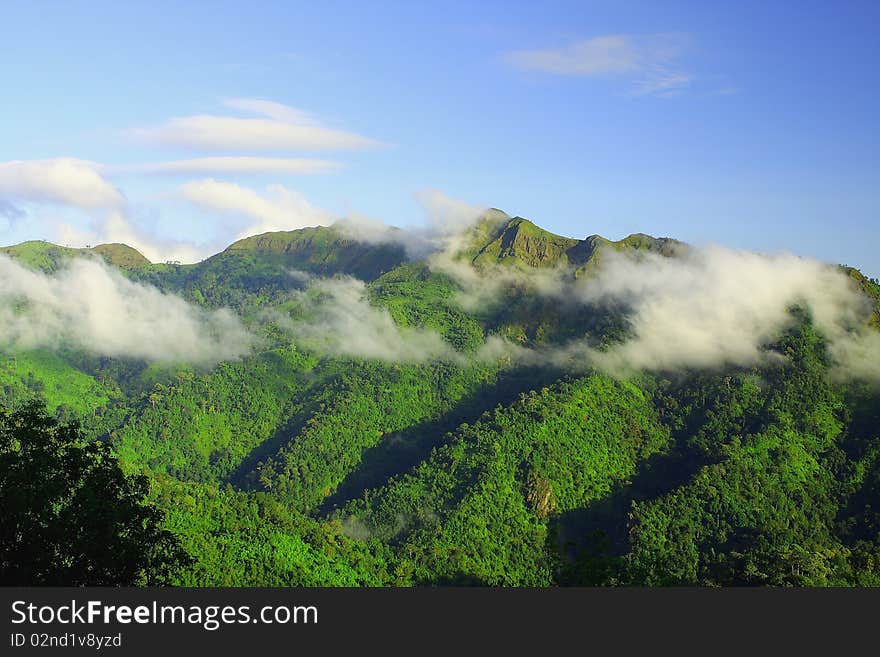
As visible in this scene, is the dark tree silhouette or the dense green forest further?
the dense green forest

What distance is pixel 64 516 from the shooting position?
2652cm

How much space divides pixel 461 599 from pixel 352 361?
16545cm

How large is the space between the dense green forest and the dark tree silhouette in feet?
155

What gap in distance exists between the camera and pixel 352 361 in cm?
18800

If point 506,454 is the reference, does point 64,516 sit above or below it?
above

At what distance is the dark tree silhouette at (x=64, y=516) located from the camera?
25.5 metres

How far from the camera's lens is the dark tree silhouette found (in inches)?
1004

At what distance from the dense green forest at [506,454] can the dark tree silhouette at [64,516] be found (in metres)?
47.1

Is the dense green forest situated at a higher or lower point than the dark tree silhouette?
lower

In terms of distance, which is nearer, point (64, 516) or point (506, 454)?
point (64, 516)

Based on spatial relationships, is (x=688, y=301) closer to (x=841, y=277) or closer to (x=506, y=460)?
(x=841, y=277)

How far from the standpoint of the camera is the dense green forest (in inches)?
3681

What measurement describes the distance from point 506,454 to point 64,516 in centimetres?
11028

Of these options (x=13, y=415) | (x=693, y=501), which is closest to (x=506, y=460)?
(x=693, y=501)
